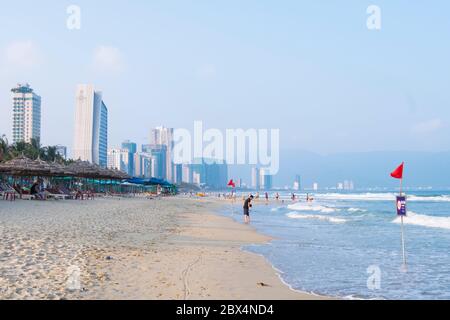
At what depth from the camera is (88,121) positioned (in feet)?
594

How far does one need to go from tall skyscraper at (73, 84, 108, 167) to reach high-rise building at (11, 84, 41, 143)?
595 inches

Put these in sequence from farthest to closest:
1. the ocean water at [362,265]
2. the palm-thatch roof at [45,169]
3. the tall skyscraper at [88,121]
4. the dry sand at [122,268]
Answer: the tall skyscraper at [88,121]
the palm-thatch roof at [45,169]
the ocean water at [362,265]
the dry sand at [122,268]

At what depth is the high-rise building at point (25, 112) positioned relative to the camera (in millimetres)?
172125

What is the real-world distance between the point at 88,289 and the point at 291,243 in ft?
29.6

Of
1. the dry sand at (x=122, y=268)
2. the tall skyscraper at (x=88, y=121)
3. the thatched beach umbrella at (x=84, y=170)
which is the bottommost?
the dry sand at (x=122, y=268)

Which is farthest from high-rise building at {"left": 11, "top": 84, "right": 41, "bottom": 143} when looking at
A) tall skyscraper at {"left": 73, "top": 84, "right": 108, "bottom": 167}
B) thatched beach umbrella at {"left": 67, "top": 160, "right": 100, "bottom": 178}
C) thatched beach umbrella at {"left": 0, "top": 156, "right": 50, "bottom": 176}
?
thatched beach umbrella at {"left": 0, "top": 156, "right": 50, "bottom": 176}

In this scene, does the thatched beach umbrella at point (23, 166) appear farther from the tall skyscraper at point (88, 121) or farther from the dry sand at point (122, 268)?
the tall skyscraper at point (88, 121)

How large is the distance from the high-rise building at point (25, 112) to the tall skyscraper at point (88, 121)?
1511 centimetres

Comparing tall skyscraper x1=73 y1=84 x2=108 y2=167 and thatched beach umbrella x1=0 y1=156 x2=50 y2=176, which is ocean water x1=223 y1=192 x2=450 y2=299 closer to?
thatched beach umbrella x1=0 y1=156 x2=50 y2=176

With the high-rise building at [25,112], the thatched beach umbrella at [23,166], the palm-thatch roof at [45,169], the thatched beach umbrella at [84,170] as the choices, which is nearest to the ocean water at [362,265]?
the thatched beach umbrella at [23,166]

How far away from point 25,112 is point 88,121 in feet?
75.4

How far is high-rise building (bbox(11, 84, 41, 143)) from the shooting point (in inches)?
6777
